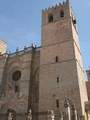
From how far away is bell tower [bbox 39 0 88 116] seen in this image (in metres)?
21.4

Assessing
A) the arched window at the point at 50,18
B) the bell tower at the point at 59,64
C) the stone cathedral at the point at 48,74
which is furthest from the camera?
the arched window at the point at 50,18

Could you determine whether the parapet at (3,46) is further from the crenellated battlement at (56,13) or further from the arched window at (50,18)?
the arched window at (50,18)

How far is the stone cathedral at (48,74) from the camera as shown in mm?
21469

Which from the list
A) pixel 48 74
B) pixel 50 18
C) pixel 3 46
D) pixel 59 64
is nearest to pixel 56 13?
pixel 50 18

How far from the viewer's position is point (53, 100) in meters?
21.6

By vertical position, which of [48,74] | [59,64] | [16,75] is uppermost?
[59,64]

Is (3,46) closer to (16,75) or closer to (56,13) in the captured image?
(16,75)

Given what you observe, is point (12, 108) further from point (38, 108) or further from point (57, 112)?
point (57, 112)

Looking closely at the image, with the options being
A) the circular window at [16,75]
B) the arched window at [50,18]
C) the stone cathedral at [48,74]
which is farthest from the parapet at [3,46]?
the arched window at [50,18]

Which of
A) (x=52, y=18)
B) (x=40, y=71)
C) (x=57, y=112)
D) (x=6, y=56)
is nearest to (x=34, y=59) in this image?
(x=40, y=71)

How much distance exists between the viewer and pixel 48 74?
77.4 ft

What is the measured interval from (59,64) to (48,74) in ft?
5.34

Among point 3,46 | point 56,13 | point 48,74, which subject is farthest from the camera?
point 3,46

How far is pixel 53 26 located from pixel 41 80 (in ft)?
24.1
